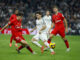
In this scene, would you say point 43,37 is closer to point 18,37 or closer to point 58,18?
point 58,18

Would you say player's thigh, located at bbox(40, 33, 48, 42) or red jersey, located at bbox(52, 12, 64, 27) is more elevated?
red jersey, located at bbox(52, 12, 64, 27)

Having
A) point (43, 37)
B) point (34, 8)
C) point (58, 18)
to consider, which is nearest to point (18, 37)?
point (43, 37)

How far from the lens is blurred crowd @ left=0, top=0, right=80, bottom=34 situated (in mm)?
28125

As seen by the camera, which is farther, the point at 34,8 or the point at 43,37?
the point at 34,8

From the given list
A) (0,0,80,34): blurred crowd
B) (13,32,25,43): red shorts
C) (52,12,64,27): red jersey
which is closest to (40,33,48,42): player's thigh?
(52,12,64,27): red jersey

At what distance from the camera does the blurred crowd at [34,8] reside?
28.1m

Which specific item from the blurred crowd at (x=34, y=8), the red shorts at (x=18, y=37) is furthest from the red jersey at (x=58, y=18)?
the blurred crowd at (x=34, y=8)

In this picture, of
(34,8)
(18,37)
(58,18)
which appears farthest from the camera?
(34,8)

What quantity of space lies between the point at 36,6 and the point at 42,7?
2.27ft

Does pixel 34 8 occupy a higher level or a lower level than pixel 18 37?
lower

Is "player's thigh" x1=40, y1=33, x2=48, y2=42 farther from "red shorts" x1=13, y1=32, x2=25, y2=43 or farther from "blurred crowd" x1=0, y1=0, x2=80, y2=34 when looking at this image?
"blurred crowd" x1=0, y1=0, x2=80, y2=34

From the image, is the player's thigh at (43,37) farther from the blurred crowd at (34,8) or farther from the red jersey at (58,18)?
the blurred crowd at (34,8)

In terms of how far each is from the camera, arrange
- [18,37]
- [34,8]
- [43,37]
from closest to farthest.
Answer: [18,37] < [43,37] < [34,8]

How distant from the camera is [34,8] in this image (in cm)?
2994
